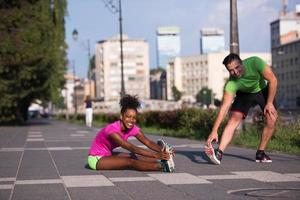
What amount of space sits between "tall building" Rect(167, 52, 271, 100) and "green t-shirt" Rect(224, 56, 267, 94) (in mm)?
168904

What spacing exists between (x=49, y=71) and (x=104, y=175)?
3757 cm

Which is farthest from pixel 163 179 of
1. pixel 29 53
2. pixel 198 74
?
pixel 198 74

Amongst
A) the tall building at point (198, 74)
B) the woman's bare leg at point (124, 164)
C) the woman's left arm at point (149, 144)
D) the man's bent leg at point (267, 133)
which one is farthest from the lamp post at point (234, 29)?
the tall building at point (198, 74)

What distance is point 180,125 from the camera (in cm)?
2597

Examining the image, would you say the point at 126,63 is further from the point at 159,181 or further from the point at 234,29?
the point at 159,181

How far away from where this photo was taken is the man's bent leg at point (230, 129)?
444 inches

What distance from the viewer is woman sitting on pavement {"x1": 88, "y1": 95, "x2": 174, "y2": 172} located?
9.80 metres

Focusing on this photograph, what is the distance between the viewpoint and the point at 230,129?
11.5 m

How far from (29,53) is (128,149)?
1356 inches

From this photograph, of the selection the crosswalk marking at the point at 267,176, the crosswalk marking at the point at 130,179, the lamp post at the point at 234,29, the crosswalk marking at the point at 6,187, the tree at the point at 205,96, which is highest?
the lamp post at the point at 234,29

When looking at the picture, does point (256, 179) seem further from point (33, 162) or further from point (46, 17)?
point (46, 17)

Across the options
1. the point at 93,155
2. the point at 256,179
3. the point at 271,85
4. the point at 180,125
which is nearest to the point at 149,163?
the point at 93,155

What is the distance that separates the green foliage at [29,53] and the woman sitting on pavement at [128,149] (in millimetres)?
33134

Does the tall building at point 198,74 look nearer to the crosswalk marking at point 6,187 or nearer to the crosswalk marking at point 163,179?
the crosswalk marking at point 163,179
